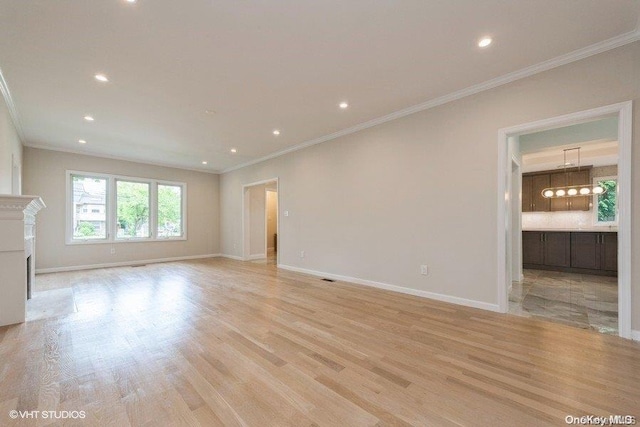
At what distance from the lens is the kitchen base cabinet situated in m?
5.31

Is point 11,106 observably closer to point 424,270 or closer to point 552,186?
point 424,270

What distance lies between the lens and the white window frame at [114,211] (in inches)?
240

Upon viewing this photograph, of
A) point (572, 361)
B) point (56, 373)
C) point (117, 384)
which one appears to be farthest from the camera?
point (572, 361)

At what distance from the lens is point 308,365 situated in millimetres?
2025

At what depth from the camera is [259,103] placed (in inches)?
149

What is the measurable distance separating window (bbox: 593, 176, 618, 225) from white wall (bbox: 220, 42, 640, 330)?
5.18 m

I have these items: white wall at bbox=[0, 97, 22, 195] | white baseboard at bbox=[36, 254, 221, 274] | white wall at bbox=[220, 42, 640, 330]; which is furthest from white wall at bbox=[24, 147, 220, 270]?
white wall at bbox=[220, 42, 640, 330]

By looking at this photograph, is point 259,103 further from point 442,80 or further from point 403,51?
point 442,80

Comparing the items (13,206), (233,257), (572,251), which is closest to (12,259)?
(13,206)

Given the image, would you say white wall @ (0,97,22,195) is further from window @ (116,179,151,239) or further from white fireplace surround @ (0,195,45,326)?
window @ (116,179,151,239)

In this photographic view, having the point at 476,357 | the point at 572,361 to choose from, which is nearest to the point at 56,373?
the point at 476,357

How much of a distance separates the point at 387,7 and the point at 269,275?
4.75 m

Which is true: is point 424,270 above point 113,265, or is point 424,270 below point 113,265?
above

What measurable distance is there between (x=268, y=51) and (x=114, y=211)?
6.48 metres
